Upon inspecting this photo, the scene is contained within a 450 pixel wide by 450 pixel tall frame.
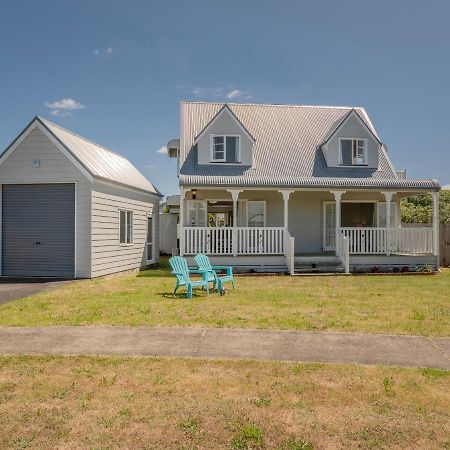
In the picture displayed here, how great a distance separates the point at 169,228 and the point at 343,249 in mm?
13347

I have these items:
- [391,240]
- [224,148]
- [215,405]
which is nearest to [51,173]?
[224,148]

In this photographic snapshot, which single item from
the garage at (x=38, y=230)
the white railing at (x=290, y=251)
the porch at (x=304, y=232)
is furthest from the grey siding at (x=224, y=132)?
the garage at (x=38, y=230)

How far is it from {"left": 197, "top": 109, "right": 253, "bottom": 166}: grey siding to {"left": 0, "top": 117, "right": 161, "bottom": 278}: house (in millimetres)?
5002

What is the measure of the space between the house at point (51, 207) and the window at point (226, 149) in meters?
5.56

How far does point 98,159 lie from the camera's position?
17.0 metres

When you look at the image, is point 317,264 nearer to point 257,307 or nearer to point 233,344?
point 257,307

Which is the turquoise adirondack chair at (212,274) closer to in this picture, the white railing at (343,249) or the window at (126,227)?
the window at (126,227)

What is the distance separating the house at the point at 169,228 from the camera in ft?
88.3

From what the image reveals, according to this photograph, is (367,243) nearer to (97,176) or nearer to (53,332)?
(97,176)

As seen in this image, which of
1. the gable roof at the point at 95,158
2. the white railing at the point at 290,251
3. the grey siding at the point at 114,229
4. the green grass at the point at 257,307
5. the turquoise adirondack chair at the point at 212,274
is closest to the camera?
the green grass at the point at 257,307

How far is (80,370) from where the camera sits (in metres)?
5.37

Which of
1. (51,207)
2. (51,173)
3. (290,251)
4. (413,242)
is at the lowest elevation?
(290,251)

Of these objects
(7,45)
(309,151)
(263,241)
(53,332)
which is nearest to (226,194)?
(263,241)

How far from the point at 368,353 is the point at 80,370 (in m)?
3.94
